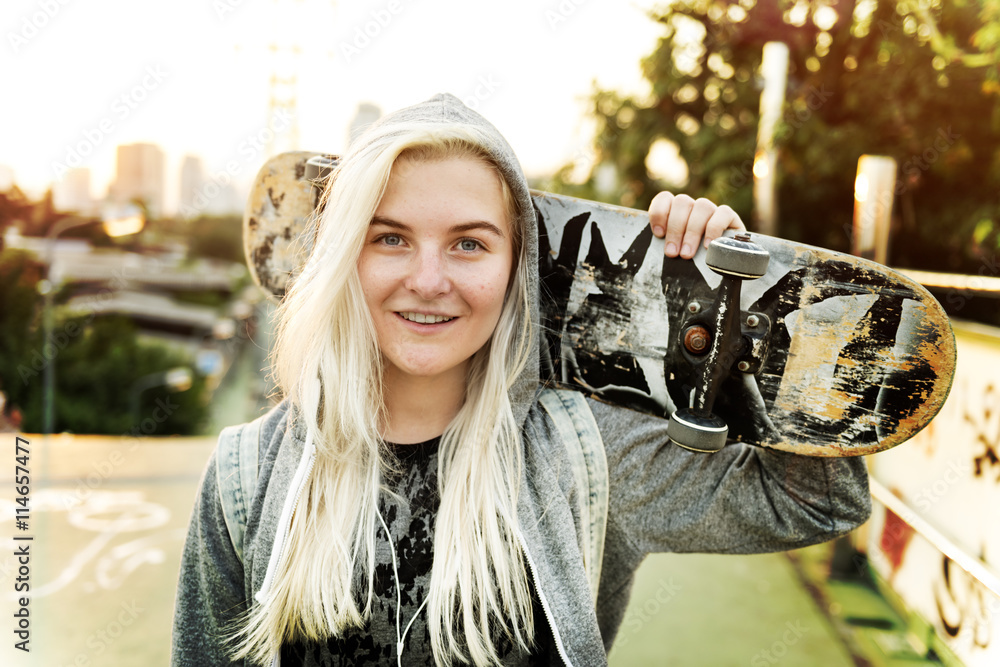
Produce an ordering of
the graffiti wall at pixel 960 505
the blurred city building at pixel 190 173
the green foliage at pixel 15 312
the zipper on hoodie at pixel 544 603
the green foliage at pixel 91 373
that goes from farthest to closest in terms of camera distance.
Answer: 1. the blurred city building at pixel 190 173
2. the green foliage at pixel 91 373
3. the green foliage at pixel 15 312
4. the graffiti wall at pixel 960 505
5. the zipper on hoodie at pixel 544 603

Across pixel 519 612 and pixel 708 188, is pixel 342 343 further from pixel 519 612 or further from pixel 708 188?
pixel 708 188

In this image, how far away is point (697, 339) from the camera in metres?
1.33

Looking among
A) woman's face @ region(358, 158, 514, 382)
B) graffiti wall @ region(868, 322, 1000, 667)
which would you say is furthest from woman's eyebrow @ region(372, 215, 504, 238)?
graffiti wall @ region(868, 322, 1000, 667)

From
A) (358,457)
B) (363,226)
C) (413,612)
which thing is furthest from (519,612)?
(363,226)

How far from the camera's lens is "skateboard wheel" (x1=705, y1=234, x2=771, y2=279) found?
1.05 m

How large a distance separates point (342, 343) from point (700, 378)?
768 millimetres

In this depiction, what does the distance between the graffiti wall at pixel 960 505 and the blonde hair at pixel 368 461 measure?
6.68 ft

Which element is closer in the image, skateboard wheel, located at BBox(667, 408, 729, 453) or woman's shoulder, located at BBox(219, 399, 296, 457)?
skateboard wheel, located at BBox(667, 408, 729, 453)

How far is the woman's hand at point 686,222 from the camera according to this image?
127 centimetres

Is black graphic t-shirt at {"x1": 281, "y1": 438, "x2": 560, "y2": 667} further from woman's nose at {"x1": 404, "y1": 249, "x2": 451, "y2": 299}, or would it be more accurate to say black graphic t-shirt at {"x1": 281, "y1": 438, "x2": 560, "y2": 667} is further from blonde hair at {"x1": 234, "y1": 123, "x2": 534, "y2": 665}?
woman's nose at {"x1": 404, "y1": 249, "x2": 451, "y2": 299}

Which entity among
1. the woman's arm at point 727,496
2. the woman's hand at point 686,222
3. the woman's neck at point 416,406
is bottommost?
the woman's arm at point 727,496

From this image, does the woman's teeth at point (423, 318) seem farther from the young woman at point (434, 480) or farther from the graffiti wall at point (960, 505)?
the graffiti wall at point (960, 505)

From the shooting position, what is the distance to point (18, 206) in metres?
20.6

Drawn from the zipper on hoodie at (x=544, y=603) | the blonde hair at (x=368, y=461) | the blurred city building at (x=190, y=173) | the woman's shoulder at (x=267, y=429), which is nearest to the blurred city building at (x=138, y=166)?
the blurred city building at (x=190, y=173)
